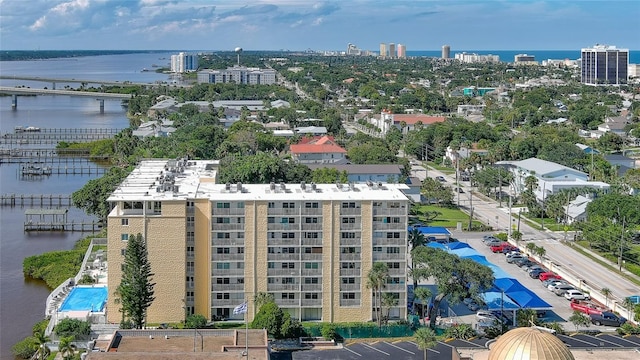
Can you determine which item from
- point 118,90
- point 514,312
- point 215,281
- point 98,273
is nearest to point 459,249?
point 514,312

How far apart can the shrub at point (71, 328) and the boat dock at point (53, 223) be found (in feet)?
78.8

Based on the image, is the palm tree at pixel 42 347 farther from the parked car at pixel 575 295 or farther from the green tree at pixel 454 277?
the parked car at pixel 575 295

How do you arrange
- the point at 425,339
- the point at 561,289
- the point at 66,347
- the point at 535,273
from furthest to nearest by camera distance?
1. the point at 535,273
2. the point at 561,289
3. the point at 66,347
4. the point at 425,339

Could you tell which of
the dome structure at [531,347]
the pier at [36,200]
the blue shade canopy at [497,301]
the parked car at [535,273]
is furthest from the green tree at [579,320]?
the pier at [36,200]

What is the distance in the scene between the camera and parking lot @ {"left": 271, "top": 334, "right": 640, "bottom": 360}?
3375cm

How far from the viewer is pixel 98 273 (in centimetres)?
4362

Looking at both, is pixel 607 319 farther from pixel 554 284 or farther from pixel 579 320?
pixel 554 284

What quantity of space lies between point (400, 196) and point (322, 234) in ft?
13.5

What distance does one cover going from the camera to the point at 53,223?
196 ft

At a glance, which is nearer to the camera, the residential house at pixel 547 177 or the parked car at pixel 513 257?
the parked car at pixel 513 257

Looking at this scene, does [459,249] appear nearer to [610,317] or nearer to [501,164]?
[610,317]

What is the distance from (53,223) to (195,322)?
28083 millimetres

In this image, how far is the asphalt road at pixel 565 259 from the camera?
44844mm

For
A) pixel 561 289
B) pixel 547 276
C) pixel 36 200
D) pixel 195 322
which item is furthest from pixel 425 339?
pixel 36 200
